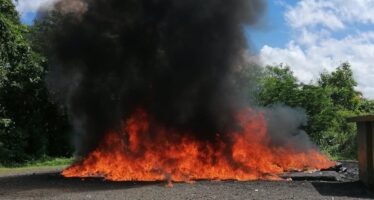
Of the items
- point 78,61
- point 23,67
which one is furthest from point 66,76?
point 23,67

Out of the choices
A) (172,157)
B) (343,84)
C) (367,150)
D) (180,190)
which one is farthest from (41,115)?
(343,84)

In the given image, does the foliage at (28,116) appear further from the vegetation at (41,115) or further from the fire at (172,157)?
the fire at (172,157)

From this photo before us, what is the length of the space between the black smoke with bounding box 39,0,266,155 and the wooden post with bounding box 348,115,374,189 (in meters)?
5.08

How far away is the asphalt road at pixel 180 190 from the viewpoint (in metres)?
13.2

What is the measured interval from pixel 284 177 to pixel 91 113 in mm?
7789

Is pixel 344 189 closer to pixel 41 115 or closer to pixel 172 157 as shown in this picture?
pixel 172 157

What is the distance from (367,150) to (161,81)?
24.3 feet

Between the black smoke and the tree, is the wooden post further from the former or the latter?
the tree

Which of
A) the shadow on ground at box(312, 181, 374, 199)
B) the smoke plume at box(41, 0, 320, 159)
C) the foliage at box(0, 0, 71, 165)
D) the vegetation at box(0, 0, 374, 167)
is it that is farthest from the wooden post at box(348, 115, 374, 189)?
the foliage at box(0, 0, 71, 165)

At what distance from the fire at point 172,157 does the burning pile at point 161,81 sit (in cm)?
4

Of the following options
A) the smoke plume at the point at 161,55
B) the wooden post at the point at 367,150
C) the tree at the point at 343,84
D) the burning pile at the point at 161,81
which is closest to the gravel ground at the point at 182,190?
the wooden post at the point at 367,150

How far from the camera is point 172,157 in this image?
59.4 feet

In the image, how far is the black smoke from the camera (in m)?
18.8

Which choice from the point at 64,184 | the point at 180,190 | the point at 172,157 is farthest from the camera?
the point at 172,157
